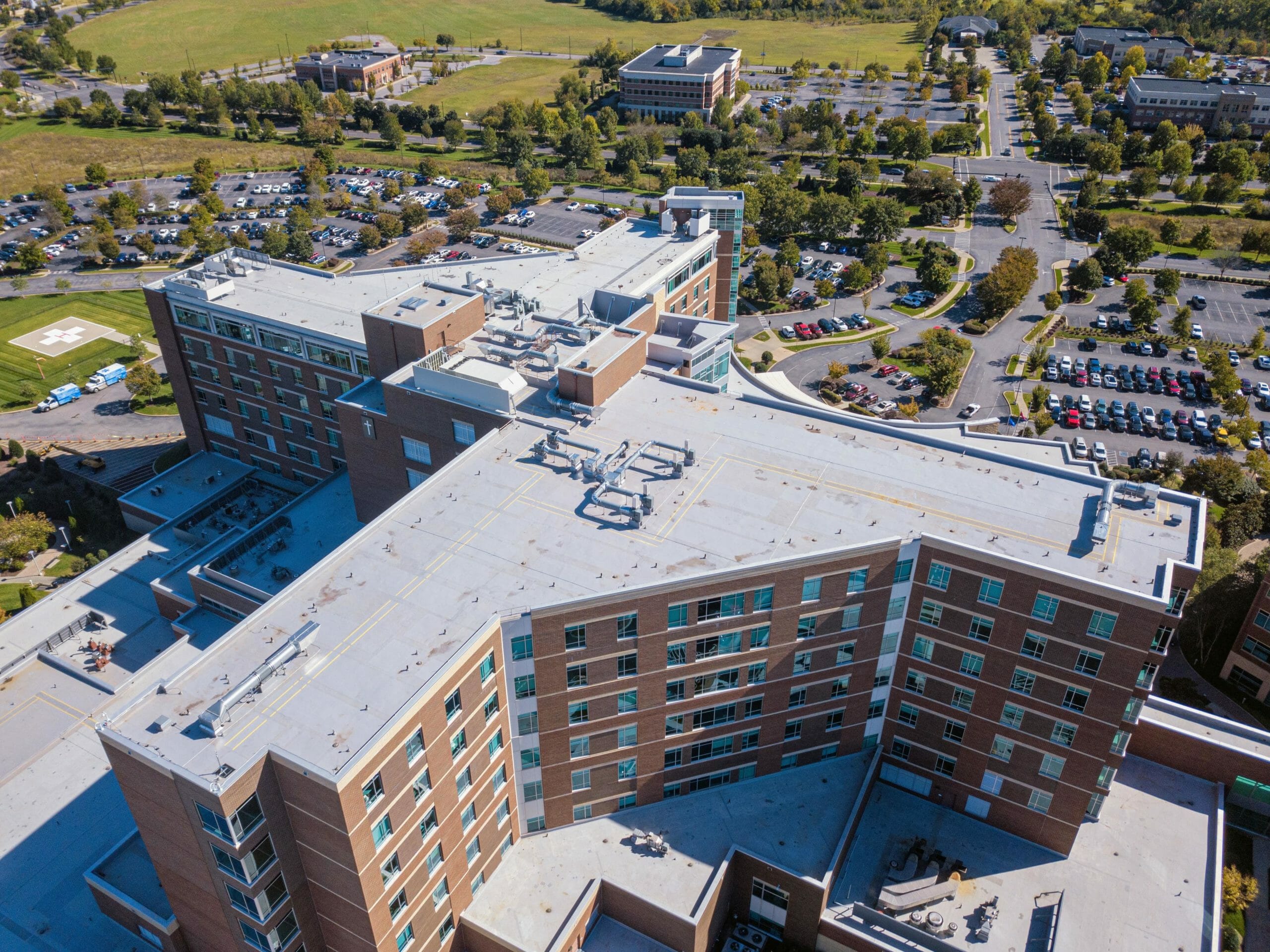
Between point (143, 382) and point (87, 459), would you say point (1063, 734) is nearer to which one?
point (87, 459)

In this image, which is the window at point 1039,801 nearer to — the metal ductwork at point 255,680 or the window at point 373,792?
the window at point 373,792

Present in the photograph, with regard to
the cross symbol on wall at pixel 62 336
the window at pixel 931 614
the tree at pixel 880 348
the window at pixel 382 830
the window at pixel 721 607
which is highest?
the window at pixel 721 607

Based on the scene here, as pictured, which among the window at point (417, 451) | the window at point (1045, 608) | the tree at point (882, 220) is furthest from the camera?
the tree at point (882, 220)

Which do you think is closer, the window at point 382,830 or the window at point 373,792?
the window at point 373,792

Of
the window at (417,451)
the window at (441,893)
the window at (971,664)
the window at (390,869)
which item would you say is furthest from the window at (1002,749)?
the window at (417,451)

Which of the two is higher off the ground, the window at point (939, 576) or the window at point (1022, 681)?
the window at point (939, 576)

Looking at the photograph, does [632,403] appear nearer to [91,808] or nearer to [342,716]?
[342,716]
